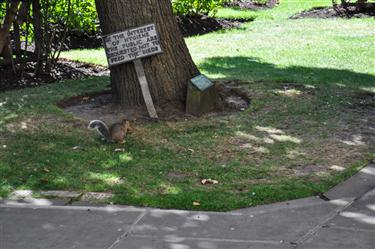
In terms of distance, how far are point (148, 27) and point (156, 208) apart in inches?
138

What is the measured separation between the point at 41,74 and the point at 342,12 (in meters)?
10.9

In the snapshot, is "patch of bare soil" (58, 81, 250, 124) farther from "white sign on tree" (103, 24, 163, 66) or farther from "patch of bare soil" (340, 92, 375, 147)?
A: "patch of bare soil" (340, 92, 375, 147)

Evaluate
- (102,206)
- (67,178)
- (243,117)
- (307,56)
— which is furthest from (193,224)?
(307,56)

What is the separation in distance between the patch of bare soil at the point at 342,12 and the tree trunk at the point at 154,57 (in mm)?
11413

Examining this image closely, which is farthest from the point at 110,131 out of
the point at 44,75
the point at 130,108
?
the point at 44,75

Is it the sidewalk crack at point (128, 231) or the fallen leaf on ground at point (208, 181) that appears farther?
the fallen leaf on ground at point (208, 181)

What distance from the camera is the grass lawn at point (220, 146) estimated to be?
5984mm

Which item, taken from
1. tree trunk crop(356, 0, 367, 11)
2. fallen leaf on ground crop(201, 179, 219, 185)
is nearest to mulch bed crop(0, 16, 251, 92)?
fallen leaf on ground crop(201, 179, 219, 185)

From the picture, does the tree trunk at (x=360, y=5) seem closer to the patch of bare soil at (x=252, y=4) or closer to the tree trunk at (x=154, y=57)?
the patch of bare soil at (x=252, y=4)

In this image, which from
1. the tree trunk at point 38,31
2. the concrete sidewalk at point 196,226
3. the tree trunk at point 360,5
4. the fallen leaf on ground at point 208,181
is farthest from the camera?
the tree trunk at point 360,5

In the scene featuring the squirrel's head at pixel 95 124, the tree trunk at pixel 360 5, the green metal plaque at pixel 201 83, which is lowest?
the squirrel's head at pixel 95 124

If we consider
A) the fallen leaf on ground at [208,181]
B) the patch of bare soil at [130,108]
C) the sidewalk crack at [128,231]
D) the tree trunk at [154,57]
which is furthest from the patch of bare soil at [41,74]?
the sidewalk crack at [128,231]

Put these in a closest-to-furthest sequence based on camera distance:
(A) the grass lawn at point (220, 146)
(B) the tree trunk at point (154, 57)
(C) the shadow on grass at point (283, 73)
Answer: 1. (A) the grass lawn at point (220, 146)
2. (B) the tree trunk at point (154, 57)
3. (C) the shadow on grass at point (283, 73)

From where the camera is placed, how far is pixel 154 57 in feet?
28.2
